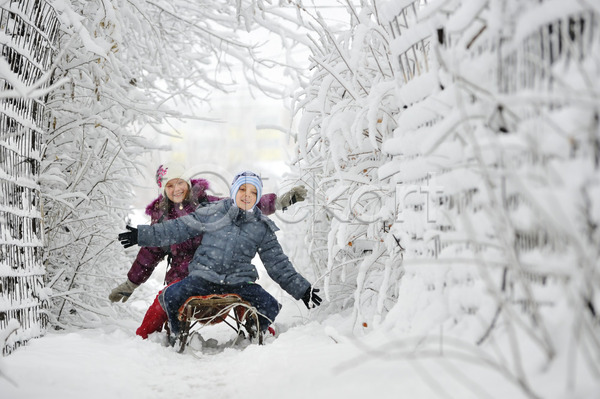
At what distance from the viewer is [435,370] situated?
1.37 m

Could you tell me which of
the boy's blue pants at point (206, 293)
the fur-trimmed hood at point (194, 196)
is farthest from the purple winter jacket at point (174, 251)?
the boy's blue pants at point (206, 293)

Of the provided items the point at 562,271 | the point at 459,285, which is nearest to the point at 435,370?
the point at 459,285

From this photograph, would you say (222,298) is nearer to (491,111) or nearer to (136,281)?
(136,281)

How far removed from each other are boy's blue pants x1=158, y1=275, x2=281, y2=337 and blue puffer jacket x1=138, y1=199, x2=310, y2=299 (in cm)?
6

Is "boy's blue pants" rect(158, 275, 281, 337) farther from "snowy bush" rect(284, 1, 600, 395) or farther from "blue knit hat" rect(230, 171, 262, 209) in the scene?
"snowy bush" rect(284, 1, 600, 395)

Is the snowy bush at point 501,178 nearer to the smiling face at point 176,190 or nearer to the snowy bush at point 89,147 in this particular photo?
the snowy bush at point 89,147

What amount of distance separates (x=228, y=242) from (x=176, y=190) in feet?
3.49

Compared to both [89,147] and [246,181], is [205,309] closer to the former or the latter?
[246,181]

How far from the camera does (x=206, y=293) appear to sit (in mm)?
3689

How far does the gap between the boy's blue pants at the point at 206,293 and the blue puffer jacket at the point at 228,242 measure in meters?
0.06

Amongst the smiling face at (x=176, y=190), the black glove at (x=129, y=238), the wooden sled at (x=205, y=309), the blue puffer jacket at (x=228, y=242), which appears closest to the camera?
the wooden sled at (x=205, y=309)

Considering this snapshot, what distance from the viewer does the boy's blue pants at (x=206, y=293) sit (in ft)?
11.7

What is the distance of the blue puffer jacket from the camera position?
372 cm

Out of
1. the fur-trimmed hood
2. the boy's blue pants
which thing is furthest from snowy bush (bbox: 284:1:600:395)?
the fur-trimmed hood
